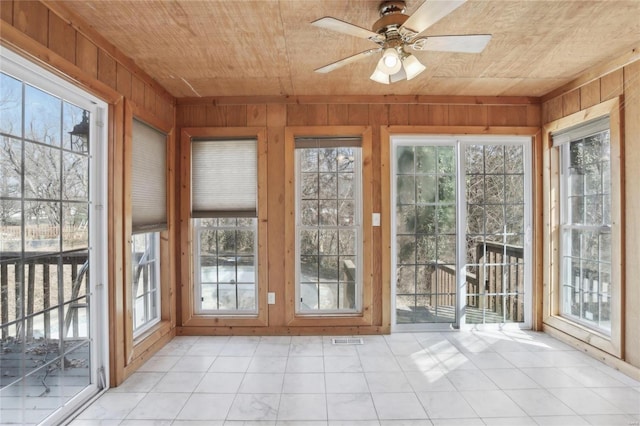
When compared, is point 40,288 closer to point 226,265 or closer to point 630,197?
point 226,265

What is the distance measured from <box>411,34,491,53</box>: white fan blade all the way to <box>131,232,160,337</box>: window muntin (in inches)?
110

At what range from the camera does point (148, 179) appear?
10.0ft

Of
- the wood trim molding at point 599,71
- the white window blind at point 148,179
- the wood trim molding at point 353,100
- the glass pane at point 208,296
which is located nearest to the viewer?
the wood trim molding at point 599,71

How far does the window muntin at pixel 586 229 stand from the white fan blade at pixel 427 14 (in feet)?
7.47

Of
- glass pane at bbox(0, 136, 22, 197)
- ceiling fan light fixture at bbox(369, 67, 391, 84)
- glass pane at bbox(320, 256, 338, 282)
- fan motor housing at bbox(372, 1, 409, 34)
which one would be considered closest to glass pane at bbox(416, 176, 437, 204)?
glass pane at bbox(320, 256, 338, 282)

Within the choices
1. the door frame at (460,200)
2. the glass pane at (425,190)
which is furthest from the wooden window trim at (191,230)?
the glass pane at (425,190)

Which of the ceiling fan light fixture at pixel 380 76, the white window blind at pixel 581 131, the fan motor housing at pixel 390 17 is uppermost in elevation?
the fan motor housing at pixel 390 17

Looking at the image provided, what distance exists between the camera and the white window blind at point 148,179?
2.84 metres

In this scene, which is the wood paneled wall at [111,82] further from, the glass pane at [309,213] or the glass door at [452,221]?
the glass door at [452,221]

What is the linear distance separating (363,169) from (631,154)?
7.31ft

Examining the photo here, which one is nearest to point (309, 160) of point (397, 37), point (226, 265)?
point (226, 265)

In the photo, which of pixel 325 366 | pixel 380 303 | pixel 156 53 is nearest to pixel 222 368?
pixel 325 366

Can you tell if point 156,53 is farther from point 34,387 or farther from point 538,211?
point 538,211

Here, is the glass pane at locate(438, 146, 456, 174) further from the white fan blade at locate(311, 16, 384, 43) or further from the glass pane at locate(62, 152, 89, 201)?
the glass pane at locate(62, 152, 89, 201)
